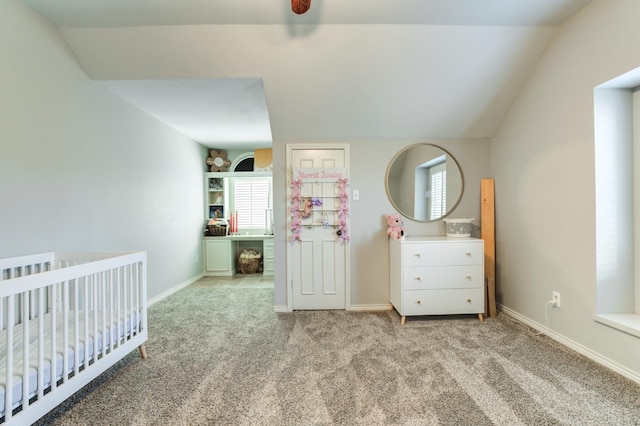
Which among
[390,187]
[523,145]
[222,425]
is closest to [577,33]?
[523,145]

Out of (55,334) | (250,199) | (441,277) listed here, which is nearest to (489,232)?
(441,277)

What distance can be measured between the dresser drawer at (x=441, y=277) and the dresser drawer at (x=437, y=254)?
0.05 metres

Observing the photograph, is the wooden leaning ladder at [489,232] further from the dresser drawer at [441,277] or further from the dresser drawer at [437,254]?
the dresser drawer at [437,254]

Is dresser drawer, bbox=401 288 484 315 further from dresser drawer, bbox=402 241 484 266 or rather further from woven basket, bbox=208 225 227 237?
woven basket, bbox=208 225 227 237

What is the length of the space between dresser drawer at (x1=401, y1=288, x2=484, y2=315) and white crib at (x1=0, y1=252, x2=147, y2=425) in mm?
2189

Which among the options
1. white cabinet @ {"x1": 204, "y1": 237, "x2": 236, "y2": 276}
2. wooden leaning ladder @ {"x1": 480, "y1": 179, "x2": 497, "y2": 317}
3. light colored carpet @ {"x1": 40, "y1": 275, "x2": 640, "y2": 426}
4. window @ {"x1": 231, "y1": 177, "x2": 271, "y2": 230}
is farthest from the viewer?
window @ {"x1": 231, "y1": 177, "x2": 271, "y2": 230}

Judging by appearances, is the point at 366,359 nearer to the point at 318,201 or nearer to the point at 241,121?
the point at 318,201

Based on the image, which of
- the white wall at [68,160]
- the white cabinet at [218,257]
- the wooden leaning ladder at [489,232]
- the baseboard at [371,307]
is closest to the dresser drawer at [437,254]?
the wooden leaning ladder at [489,232]

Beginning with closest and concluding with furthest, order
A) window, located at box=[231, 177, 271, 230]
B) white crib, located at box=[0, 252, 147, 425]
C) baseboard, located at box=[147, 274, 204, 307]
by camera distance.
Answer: white crib, located at box=[0, 252, 147, 425] → baseboard, located at box=[147, 274, 204, 307] → window, located at box=[231, 177, 271, 230]

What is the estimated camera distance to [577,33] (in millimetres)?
2100

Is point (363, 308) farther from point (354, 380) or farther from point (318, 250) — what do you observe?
point (354, 380)

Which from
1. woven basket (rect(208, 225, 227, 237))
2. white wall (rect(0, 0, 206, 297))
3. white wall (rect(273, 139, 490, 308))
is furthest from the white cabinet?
Result: white wall (rect(273, 139, 490, 308))

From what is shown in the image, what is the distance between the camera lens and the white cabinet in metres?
4.91

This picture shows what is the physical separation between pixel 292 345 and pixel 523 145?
2.62m
